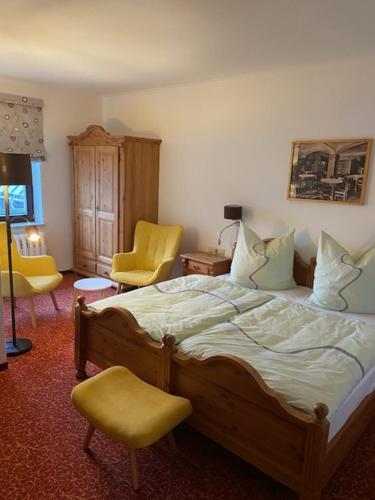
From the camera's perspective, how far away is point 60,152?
5023 millimetres

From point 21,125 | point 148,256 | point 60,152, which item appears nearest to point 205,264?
point 148,256

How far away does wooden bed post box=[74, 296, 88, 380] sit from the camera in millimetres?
2746

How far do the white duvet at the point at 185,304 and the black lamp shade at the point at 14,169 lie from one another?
1.12m

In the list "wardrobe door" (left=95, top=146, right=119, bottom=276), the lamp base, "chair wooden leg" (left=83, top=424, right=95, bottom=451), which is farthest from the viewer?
"wardrobe door" (left=95, top=146, right=119, bottom=276)

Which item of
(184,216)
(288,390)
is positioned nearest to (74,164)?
(184,216)

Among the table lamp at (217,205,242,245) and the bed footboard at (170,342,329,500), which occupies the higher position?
the table lamp at (217,205,242,245)

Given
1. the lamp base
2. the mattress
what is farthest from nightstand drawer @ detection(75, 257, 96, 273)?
the mattress

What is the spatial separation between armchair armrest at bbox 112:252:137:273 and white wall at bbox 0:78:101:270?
1344 mm

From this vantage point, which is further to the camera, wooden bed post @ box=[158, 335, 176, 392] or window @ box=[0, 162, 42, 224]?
window @ box=[0, 162, 42, 224]

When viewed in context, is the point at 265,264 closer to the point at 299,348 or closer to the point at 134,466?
the point at 299,348

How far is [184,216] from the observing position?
4.59 metres

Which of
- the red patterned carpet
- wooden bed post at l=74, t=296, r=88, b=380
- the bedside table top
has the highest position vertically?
the bedside table top

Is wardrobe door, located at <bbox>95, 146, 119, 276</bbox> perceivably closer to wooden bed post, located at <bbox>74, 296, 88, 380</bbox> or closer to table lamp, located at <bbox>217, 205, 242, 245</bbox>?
table lamp, located at <bbox>217, 205, 242, 245</bbox>

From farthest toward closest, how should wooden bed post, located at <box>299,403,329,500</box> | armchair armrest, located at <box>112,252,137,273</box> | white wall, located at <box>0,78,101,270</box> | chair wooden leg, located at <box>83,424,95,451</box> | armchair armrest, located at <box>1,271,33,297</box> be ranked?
white wall, located at <box>0,78,101,270</box>
armchair armrest, located at <box>112,252,137,273</box>
armchair armrest, located at <box>1,271,33,297</box>
chair wooden leg, located at <box>83,424,95,451</box>
wooden bed post, located at <box>299,403,329,500</box>
